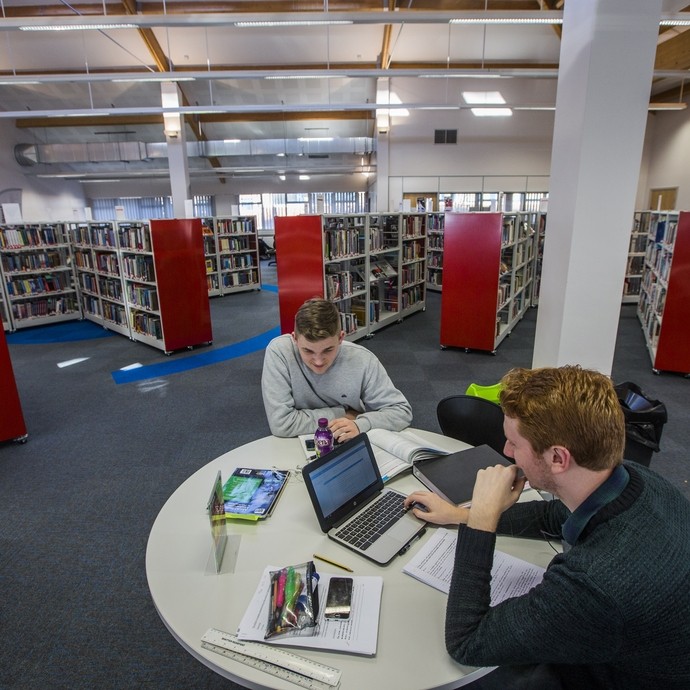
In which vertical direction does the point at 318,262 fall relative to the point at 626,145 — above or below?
below

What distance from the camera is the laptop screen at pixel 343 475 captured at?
1.46 m

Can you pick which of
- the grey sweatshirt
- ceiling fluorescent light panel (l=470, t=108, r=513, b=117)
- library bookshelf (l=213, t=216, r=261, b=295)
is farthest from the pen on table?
ceiling fluorescent light panel (l=470, t=108, r=513, b=117)

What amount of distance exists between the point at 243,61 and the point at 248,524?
12.1 meters

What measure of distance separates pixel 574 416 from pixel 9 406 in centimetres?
428

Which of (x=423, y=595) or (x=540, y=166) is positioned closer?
(x=423, y=595)

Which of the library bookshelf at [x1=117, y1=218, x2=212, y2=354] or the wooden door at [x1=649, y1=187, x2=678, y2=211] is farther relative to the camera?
the wooden door at [x1=649, y1=187, x2=678, y2=211]

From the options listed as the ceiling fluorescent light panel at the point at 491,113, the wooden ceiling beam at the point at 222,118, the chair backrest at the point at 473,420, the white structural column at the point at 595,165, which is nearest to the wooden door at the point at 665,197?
the ceiling fluorescent light panel at the point at 491,113

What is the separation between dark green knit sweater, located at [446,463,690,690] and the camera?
91 cm

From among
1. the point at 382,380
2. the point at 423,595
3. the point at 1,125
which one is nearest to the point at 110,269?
the point at 382,380

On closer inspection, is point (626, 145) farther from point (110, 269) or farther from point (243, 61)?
point (243, 61)

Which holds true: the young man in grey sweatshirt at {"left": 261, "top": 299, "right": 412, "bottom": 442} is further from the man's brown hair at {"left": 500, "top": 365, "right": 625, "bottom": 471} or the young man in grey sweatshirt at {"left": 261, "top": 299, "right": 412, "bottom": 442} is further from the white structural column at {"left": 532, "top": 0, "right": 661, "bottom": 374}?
the white structural column at {"left": 532, "top": 0, "right": 661, "bottom": 374}

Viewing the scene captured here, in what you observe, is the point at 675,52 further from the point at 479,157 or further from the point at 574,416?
the point at 574,416

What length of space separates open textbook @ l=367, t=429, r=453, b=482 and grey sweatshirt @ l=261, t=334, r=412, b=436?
8.5 inches

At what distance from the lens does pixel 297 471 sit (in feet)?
6.14
